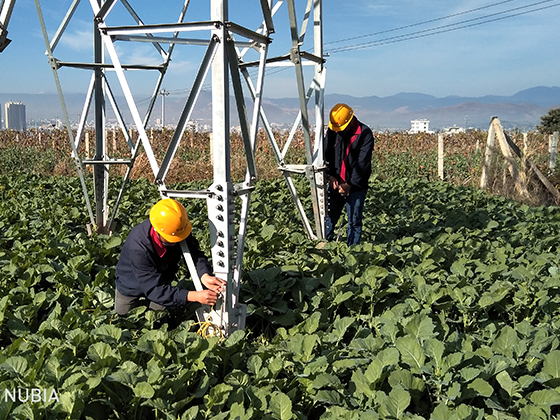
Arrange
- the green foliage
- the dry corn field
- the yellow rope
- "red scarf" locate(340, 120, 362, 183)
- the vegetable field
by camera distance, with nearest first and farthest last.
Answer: the vegetable field → the yellow rope → "red scarf" locate(340, 120, 362, 183) → the dry corn field → the green foliage

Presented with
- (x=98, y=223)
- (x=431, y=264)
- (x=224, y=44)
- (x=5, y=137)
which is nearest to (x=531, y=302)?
(x=431, y=264)

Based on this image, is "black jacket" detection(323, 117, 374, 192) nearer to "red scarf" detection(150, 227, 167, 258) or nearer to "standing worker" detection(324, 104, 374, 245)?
"standing worker" detection(324, 104, 374, 245)

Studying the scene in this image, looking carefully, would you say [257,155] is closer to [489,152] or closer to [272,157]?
[272,157]

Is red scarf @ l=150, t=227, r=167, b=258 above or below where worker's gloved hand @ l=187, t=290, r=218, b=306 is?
above

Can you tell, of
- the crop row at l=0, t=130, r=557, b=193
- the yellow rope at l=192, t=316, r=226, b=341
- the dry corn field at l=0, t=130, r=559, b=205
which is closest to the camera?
the yellow rope at l=192, t=316, r=226, b=341

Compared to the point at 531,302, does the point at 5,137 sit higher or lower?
higher

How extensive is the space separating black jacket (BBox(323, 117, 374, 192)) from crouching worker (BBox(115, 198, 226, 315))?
9.98ft

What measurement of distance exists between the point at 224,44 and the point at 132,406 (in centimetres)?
228

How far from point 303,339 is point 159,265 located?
133 centimetres

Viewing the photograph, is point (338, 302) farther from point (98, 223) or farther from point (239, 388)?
point (98, 223)

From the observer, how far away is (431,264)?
5.12 metres

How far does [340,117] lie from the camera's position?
255 inches

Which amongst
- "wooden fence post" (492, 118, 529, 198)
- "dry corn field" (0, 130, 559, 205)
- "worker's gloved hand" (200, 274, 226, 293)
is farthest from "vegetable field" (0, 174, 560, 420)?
"dry corn field" (0, 130, 559, 205)

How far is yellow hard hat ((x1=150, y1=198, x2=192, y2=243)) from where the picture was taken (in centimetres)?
371
